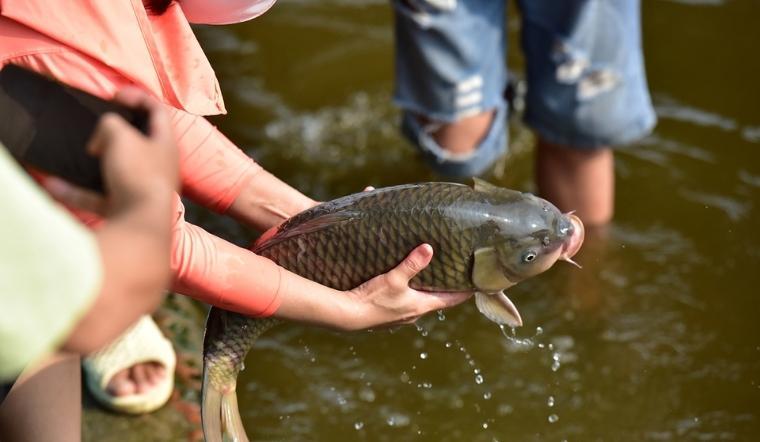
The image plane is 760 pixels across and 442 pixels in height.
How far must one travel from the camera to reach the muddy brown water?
330 centimetres

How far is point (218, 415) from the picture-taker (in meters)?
2.29

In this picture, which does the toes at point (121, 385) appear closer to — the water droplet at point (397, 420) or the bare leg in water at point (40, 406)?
the bare leg in water at point (40, 406)

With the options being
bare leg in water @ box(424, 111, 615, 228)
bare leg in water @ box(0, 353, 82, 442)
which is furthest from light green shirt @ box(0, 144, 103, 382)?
bare leg in water @ box(424, 111, 615, 228)

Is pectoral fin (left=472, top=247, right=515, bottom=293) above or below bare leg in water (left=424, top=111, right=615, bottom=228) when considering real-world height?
above

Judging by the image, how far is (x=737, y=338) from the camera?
3.56m

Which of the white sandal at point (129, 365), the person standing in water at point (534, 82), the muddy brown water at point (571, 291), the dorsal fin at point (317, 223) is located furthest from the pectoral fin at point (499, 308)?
the person standing in water at point (534, 82)

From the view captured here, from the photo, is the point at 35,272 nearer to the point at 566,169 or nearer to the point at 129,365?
the point at 129,365

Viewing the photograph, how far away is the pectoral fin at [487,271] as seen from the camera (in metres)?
2.24

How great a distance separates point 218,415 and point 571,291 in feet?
5.93

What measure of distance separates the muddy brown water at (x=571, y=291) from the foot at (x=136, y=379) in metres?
0.31

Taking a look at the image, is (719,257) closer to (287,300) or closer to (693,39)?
(693,39)

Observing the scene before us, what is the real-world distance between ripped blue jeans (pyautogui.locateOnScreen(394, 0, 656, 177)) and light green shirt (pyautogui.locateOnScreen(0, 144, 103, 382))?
223cm

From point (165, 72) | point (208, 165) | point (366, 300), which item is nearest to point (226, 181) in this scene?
point (208, 165)

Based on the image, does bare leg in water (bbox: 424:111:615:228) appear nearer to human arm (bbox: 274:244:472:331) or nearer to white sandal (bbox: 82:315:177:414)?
white sandal (bbox: 82:315:177:414)
